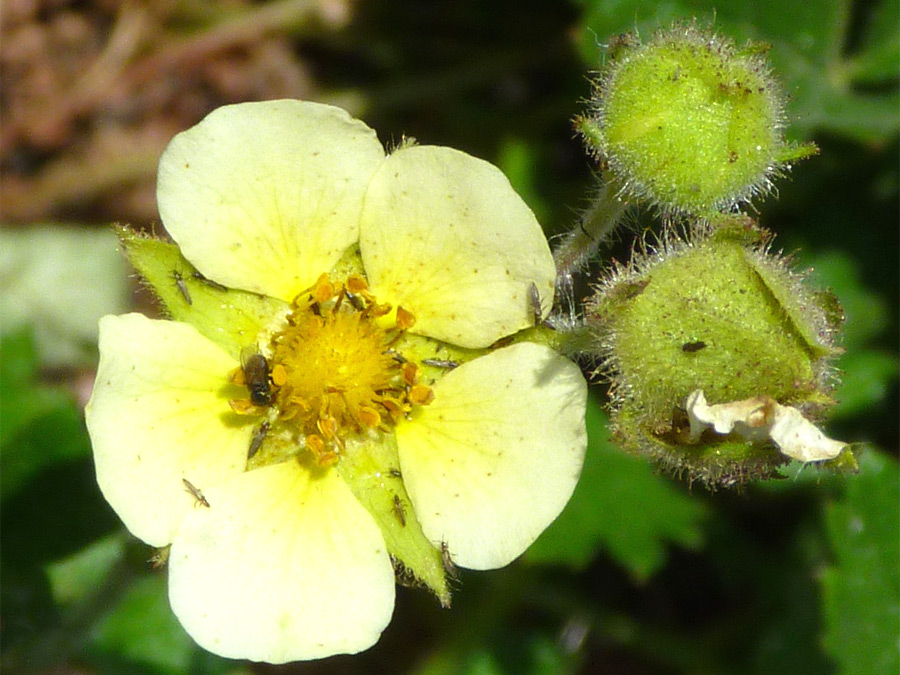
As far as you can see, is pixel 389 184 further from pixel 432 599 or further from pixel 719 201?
pixel 432 599

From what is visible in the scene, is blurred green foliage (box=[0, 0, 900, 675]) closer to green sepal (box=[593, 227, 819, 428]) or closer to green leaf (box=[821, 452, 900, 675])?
green leaf (box=[821, 452, 900, 675])

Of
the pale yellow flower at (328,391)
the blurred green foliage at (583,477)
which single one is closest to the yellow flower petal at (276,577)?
the pale yellow flower at (328,391)

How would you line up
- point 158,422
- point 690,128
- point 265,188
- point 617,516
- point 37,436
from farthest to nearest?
point 617,516, point 37,436, point 265,188, point 158,422, point 690,128

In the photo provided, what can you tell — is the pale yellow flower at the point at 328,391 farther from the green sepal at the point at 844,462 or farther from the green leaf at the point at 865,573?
the green leaf at the point at 865,573

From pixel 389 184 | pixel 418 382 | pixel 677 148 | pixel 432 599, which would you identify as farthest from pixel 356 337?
pixel 432 599

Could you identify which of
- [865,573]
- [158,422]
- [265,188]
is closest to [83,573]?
[158,422]

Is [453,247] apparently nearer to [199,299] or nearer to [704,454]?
[199,299]
